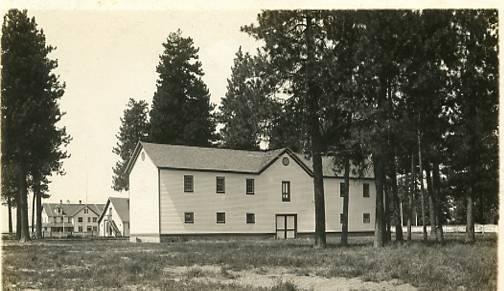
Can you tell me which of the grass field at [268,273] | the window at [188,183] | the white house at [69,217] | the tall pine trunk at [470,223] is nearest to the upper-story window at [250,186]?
the window at [188,183]

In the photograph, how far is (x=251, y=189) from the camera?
45062mm

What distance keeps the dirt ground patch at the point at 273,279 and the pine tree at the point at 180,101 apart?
47.2 meters

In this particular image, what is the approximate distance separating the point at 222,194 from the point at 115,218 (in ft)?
128

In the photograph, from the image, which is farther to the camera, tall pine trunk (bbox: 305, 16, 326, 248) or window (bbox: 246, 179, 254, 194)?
window (bbox: 246, 179, 254, 194)

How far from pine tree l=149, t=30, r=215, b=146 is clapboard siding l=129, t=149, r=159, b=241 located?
67.8ft

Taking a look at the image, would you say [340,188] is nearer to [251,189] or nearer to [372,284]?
[251,189]

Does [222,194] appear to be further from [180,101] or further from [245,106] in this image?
[180,101]

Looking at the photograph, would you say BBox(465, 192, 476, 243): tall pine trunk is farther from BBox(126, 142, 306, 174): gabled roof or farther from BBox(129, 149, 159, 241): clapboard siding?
BBox(129, 149, 159, 241): clapboard siding

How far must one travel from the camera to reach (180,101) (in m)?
66.1

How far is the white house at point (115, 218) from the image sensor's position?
253 feet

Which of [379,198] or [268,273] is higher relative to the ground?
[379,198]

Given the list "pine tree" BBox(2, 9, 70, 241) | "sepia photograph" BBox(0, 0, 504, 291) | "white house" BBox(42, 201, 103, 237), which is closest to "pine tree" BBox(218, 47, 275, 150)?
"sepia photograph" BBox(0, 0, 504, 291)

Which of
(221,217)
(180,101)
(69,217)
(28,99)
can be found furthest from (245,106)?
(69,217)

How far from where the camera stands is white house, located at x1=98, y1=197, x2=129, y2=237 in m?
77.2
